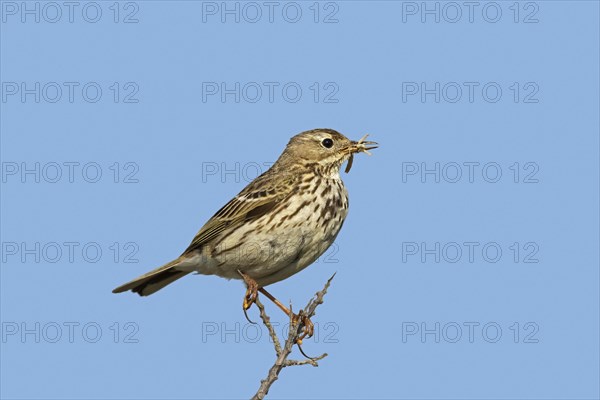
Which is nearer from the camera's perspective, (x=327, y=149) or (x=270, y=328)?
(x=270, y=328)

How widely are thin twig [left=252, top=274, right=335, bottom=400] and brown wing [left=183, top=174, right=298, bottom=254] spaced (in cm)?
216

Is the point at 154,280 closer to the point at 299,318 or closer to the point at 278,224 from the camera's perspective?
the point at 278,224

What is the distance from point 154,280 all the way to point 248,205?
5.97ft

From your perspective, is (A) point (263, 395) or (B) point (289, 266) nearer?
(A) point (263, 395)

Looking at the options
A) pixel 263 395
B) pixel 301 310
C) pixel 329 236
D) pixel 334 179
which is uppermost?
pixel 334 179

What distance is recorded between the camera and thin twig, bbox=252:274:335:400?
10.0 metres

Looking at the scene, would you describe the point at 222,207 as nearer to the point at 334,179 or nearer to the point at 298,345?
the point at 334,179

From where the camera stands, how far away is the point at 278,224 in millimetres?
12031

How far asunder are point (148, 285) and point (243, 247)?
1.77 metres

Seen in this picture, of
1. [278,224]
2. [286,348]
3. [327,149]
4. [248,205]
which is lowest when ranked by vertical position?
[286,348]

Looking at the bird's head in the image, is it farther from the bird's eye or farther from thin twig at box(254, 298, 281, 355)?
thin twig at box(254, 298, 281, 355)

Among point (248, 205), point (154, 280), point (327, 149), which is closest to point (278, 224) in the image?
point (248, 205)

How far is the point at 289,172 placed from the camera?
42.4 feet

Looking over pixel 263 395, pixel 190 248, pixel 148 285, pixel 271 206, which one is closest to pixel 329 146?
pixel 271 206
